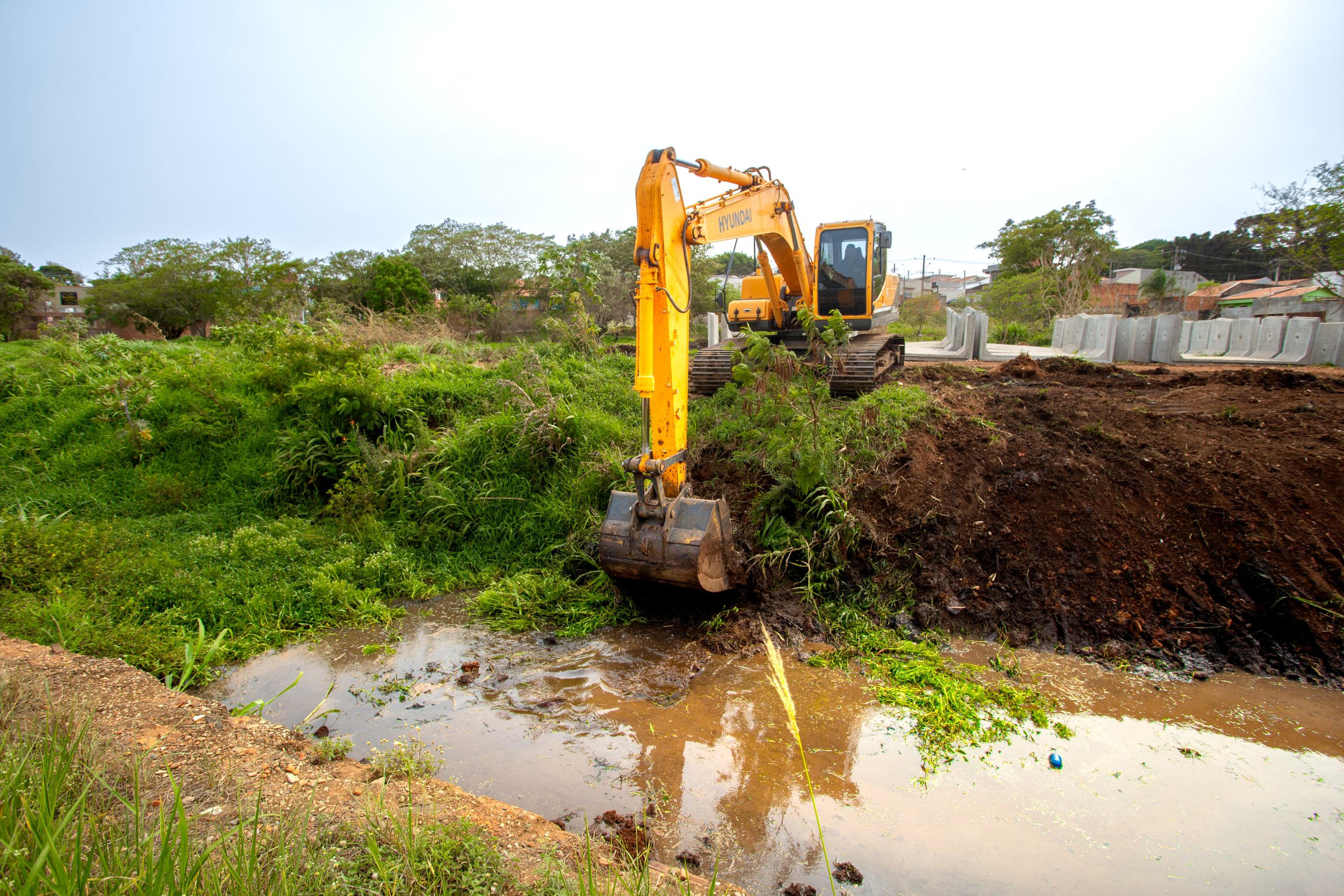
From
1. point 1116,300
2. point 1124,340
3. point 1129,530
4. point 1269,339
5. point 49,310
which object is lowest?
point 1129,530

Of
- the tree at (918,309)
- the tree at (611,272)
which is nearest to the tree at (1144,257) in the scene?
the tree at (918,309)

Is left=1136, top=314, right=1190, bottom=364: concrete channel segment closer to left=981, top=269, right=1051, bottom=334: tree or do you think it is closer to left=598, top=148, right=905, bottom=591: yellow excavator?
left=598, top=148, right=905, bottom=591: yellow excavator

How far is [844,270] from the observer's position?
9.04m

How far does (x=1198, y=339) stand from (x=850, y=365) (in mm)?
11116

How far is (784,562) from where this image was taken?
4.99 metres

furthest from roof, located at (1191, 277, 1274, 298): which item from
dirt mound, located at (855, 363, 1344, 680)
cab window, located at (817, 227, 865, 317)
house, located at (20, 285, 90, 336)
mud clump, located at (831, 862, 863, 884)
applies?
house, located at (20, 285, 90, 336)

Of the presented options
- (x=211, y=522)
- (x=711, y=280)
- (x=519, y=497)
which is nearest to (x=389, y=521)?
(x=519, y=497)

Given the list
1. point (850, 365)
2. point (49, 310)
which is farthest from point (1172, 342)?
point (49, 310)

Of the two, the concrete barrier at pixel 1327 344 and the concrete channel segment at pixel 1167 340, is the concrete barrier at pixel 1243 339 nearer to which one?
the concrete channel segment at pixel 1167 340

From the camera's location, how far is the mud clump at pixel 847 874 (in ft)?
8.43

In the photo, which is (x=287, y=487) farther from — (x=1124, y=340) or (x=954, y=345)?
A: (x=954, y=345)

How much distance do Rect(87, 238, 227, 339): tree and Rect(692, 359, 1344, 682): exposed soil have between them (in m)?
19.0

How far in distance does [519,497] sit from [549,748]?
10.2 feet

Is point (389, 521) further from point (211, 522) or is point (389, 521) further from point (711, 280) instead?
point (711, 280)
